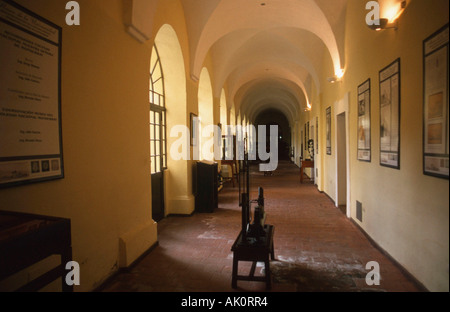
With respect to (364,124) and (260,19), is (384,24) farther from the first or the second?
(260,19)

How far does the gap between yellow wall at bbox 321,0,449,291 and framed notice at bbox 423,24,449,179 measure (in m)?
0.11

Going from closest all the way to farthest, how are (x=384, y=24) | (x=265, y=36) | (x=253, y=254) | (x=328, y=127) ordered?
1. (x=253, y=254)
2. (x=384, y=24)
3. (x=328, y=127)
4. (x=265, y=36)

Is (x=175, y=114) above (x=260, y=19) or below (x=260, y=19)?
below

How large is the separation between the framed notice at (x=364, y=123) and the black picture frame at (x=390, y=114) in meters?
0.62

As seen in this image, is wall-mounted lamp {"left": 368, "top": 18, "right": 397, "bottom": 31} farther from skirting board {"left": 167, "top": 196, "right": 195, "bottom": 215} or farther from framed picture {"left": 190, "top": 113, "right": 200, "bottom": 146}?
skirting board {"left": 167, "top": 196, "right": 195, "bottom": 215}

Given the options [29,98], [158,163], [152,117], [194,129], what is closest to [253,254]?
[29,98]

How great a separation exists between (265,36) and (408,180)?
722cm

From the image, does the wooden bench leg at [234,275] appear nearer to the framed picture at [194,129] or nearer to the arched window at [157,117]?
the arched window at [157,117]

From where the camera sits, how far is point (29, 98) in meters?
2.21

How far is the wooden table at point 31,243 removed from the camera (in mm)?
1516

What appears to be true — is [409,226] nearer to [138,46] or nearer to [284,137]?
[138,46]

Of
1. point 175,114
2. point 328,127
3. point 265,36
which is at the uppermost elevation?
point 265,36

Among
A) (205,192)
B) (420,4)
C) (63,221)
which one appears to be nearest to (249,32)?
(205,192)

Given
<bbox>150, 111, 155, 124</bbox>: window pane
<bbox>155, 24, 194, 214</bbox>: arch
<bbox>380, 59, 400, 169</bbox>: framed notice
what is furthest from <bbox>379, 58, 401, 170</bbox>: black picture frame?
<bbox>150, 111, 155, 124</bbox>: window pane
